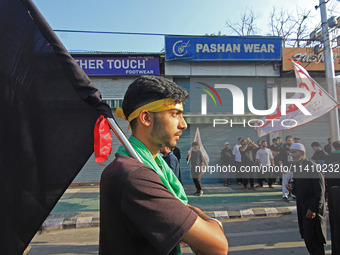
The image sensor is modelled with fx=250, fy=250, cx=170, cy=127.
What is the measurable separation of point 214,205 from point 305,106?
452cm

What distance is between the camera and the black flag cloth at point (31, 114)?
1.26 m

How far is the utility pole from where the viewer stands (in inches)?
348

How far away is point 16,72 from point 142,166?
2.80 feet

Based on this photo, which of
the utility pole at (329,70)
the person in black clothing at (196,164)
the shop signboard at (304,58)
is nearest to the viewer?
the utility pole at (329,70)

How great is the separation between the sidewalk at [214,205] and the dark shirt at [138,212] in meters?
5.85

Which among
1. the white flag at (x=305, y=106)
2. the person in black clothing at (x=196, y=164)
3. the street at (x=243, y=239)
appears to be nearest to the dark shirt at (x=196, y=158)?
the person in black clothing at (x=196, y=164)

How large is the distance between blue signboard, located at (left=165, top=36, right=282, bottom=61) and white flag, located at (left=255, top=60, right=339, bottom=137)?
11.8 feet

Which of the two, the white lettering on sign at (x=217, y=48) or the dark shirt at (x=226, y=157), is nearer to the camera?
the dark shirt at (x=226, y=157)

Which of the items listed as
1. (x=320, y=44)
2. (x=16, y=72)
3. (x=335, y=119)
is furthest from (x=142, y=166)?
(x=320, y=44)

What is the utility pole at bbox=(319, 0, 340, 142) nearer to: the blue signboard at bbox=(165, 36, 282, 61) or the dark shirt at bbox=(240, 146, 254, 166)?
the blue signboard at bbox=(165, 36, 282, 61)

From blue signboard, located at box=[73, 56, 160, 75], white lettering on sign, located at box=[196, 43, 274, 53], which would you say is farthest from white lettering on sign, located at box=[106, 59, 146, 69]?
white lettering on sign, located at box=[196, 43, 274, 53]

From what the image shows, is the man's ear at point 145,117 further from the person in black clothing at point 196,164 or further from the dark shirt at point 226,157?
the dark shirt at point 226,157
